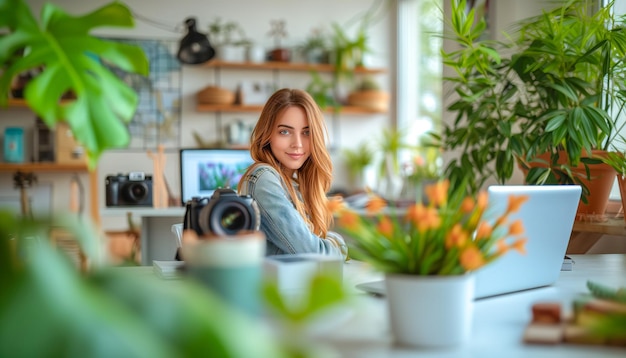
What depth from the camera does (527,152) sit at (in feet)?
8.75

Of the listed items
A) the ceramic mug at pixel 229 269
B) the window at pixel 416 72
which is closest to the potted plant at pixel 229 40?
the window at pixel 416 72

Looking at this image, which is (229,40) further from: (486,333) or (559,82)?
(486,333)

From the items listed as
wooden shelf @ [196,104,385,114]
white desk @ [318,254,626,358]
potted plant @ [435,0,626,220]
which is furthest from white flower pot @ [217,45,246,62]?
white desk @ [318,254,626,358]

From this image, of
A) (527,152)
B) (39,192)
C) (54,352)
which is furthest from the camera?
(39,192)

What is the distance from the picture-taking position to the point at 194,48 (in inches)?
197

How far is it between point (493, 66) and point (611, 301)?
1.79 m

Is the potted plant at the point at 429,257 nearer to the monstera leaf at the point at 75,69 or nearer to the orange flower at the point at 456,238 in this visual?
the orange flower at the point at 456,238

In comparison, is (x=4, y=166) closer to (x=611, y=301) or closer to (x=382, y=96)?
(x=382, y=96)

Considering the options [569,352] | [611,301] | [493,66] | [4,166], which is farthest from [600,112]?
[4,166]

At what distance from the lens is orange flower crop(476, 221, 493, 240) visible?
103 cm

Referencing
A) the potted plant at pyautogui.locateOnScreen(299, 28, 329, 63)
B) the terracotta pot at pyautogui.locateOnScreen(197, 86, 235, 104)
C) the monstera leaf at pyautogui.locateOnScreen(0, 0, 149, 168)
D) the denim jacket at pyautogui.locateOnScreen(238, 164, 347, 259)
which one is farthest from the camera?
the potted plant at pyautogui.locateOnScreen(299, 28, 329, 63)

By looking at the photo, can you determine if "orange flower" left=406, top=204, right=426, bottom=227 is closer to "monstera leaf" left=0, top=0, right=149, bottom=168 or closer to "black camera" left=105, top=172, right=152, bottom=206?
"monstera leaf" left=0, top=0, right=149, bottom=168

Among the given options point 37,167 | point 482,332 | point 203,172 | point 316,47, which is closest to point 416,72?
point 316,47

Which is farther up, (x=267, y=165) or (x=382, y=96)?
(x=382, y=96)
